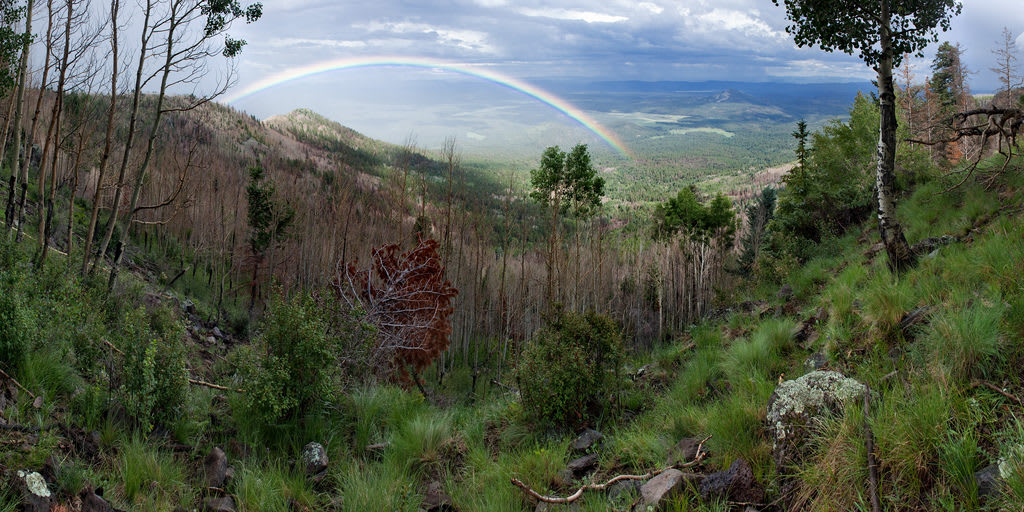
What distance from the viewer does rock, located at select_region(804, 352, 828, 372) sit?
5875mm

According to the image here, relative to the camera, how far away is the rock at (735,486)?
4.04 metres

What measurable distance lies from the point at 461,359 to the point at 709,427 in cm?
2428

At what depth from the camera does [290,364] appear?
20.8ft

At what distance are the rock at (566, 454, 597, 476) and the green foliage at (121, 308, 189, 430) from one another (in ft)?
13.8

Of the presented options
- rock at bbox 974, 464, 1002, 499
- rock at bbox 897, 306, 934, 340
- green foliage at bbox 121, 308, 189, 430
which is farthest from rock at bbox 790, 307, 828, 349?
green foliage at bbox 121, 308, 189, 430

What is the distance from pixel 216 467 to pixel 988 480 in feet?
19.8

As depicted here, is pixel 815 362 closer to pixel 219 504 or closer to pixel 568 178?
pixel 219 504

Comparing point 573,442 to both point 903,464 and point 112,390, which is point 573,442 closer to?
point 903,464

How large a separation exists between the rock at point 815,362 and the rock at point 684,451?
5.73 feet

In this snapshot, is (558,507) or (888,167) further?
(888,167)

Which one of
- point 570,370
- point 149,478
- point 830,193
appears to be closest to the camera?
point 149,478

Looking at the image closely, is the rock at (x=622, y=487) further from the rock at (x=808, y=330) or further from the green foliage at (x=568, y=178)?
the green foliage at (x=568, y=178)

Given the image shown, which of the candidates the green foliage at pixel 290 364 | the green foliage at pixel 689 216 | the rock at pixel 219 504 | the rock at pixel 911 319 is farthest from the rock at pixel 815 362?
the green foliage at pixel 689 216

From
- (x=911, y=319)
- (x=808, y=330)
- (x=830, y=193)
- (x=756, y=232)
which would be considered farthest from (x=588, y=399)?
(x=756, y=232)
